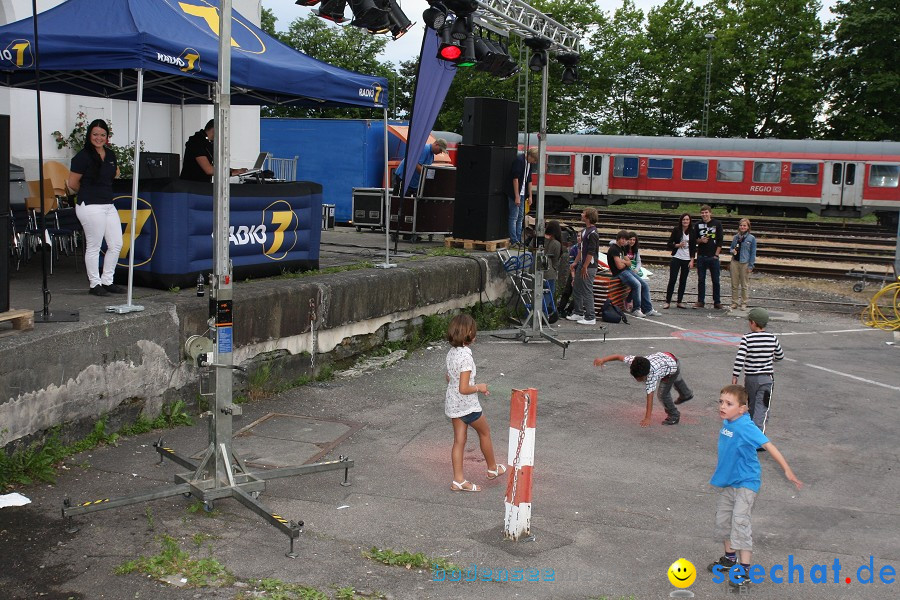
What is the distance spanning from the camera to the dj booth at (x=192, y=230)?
9.30 m

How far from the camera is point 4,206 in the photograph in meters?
6.97

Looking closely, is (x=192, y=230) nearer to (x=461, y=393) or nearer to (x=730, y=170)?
(x=461, y=393)

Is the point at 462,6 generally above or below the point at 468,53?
above

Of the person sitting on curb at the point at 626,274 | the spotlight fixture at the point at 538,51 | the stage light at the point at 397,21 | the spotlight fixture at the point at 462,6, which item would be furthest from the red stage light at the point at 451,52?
the person sitting on curb at the point at 626,274

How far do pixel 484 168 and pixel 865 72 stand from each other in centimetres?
3905

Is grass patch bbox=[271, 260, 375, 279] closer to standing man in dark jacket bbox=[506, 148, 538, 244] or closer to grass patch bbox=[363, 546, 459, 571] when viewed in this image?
standing man in dark jacket bbox=[506, 148, 538, 244]

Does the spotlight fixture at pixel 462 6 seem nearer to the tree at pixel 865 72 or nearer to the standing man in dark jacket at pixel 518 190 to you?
the standing man in dark jacket at pixel 518 190

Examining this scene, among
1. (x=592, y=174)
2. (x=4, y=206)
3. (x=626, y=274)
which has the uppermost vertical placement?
(x=592, y=174)

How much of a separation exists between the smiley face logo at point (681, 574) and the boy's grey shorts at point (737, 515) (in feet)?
1.08

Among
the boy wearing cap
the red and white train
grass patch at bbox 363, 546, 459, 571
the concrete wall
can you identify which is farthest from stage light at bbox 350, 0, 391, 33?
the red and white train

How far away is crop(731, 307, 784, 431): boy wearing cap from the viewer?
846cm

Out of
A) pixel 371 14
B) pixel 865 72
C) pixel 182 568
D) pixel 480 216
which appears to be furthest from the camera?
pixel 865 72

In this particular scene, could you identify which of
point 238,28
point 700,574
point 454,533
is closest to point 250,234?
point 238,28

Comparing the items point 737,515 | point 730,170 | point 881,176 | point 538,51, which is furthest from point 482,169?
point 881,176
